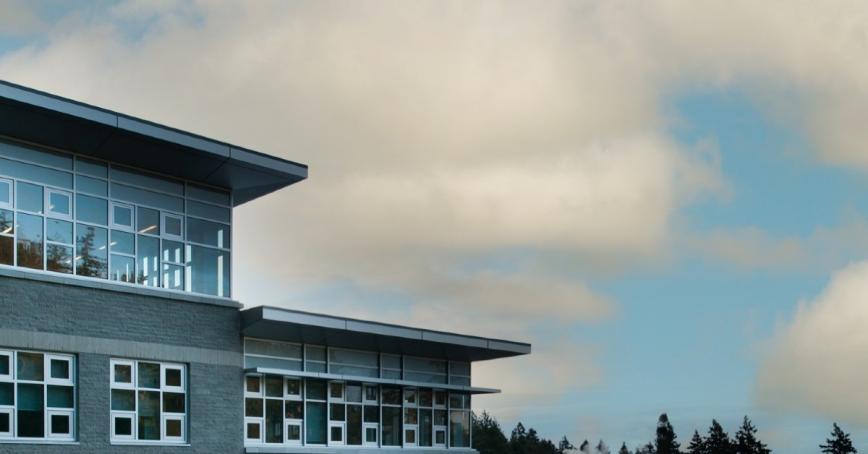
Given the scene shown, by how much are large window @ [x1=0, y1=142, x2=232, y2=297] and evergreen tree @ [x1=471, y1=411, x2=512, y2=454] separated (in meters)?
53.4

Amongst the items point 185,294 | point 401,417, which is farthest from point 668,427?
point 185,294

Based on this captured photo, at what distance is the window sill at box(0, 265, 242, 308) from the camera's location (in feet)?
83.8

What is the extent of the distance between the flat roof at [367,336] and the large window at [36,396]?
5.13 meters

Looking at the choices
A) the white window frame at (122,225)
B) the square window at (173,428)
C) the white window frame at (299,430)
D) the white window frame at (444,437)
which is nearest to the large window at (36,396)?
the square window at (173,428)

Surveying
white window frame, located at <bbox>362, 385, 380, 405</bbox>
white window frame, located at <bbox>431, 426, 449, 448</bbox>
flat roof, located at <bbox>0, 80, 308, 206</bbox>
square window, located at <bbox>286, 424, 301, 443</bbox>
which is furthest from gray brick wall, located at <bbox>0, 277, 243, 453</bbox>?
white window frame, located at <bbox>431, 426, 449, 448</bbox>

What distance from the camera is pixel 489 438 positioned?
90188mm

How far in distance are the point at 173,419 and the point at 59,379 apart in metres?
3.23

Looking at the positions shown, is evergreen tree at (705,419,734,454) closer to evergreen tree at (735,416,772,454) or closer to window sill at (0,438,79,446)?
evergreen tree at (735,416,772,454)

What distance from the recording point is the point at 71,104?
83.8 ft

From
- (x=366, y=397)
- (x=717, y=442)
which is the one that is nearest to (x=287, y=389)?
(x=366, y=397)

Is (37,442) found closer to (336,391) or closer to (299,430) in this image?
(299,430)

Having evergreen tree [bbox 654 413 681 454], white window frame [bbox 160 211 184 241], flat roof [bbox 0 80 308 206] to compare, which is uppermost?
flat roof [bbox 0 80 308 206]

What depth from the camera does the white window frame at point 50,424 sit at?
2559 cm

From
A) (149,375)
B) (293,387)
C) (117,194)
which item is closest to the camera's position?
(149,375)
